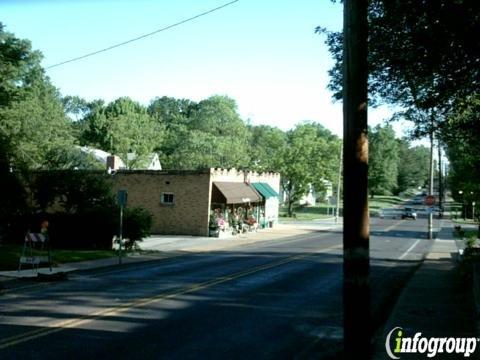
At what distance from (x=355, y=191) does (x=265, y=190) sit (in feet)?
132

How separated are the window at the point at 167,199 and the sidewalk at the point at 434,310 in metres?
21.1

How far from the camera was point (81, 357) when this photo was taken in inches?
299

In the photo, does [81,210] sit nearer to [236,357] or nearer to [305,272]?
[305,272]

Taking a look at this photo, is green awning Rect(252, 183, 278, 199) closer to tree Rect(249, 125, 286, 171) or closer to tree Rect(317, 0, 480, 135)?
tree Rect(249, 125, 286, 171)

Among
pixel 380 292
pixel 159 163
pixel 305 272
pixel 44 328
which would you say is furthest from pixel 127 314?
pixel 159 163

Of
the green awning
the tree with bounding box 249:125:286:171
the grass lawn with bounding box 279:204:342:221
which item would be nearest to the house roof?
the green awning

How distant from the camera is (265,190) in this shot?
46.7m

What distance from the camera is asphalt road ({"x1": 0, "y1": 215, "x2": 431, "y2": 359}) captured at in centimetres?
823

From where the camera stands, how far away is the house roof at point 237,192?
37.2 metres

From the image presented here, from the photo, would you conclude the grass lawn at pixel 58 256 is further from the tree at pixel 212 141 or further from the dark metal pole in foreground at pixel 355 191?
the tree at pixel 212 141

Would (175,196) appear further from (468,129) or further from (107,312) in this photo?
(107,312)

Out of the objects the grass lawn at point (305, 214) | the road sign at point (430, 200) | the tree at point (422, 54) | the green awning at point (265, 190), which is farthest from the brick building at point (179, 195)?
the grass lawn at point (305, 214)

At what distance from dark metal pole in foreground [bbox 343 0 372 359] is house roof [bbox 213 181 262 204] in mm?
30106

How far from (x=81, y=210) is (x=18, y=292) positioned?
13.1m
